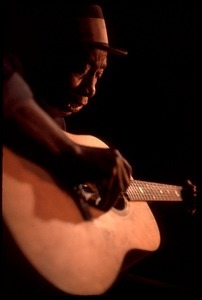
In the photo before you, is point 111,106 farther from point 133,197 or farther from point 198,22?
point 133,197

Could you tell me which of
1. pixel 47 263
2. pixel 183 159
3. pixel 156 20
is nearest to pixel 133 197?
pixel 47 263

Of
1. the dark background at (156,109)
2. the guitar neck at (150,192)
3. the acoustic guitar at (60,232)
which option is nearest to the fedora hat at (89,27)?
the guitar neck at (150,192)

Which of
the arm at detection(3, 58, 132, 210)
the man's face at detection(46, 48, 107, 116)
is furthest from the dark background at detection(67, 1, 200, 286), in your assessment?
the arm at detection(3, 58, 132, 210)

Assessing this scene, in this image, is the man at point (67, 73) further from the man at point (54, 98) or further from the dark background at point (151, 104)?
the dark background at point (151, 104)

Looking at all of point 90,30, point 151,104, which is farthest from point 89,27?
point 151,104

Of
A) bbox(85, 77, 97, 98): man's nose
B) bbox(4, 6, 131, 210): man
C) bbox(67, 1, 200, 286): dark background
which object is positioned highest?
bbox(4, 6, 131, 210): man

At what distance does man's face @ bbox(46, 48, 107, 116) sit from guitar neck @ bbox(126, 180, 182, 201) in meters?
0.47

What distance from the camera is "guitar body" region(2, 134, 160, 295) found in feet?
3.47

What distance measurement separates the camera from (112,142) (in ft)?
8.91

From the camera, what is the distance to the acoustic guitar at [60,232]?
41.7 inches

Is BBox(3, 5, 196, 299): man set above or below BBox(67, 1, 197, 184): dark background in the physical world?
above

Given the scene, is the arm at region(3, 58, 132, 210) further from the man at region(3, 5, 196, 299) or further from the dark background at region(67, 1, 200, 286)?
the dark background at region(67, 1, 200, 286)

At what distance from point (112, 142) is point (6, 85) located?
5.56 ft

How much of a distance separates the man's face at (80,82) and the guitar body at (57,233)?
644 mm
